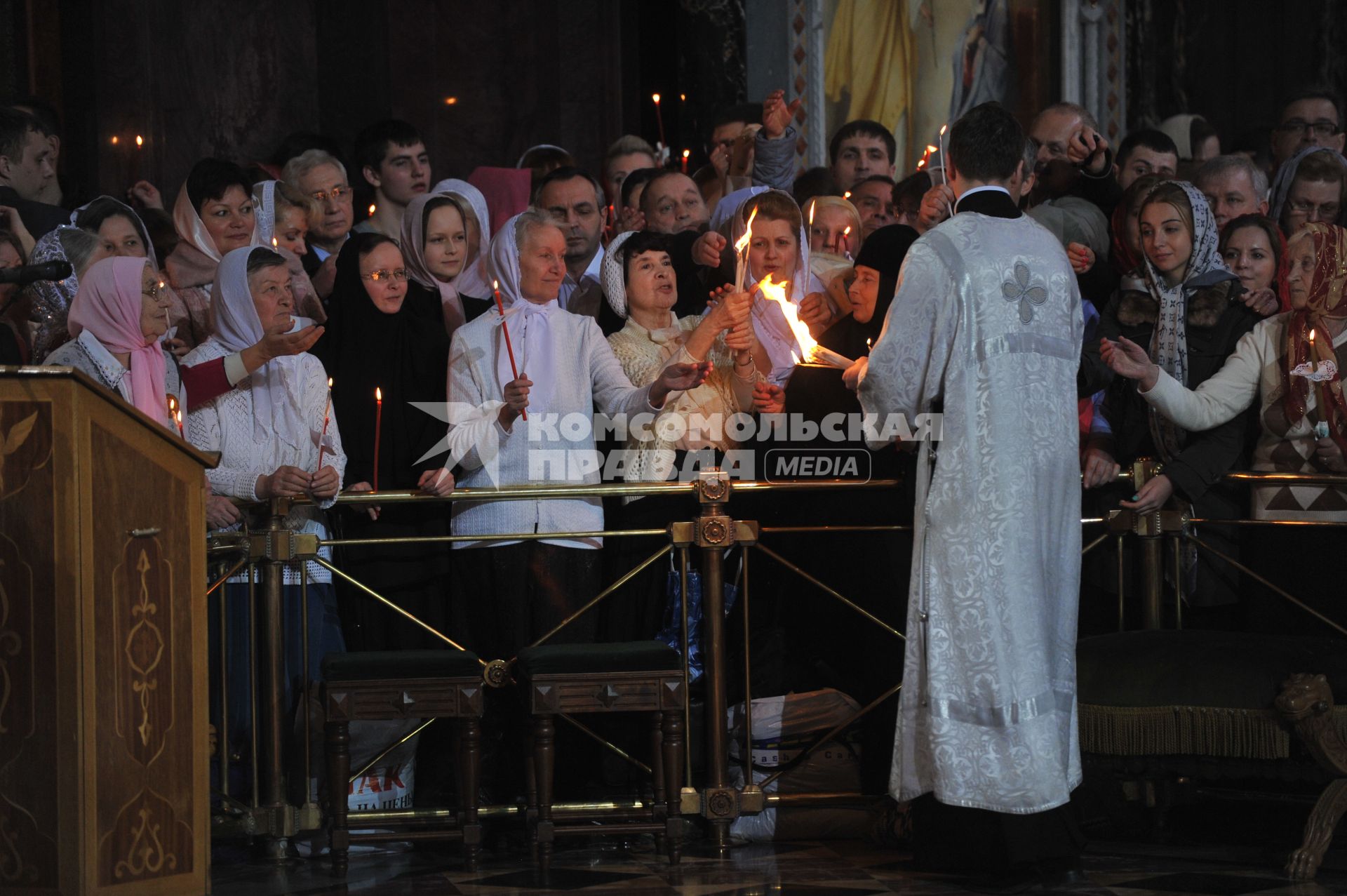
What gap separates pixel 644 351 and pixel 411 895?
2.14 meters

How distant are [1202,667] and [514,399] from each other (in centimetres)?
222

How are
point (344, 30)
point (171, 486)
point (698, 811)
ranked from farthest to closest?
point (344, 30)
point (698, 811)
point (171, 486)

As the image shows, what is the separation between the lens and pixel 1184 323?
5891 mm

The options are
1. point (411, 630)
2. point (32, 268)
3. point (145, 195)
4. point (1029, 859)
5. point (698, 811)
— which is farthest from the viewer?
point (145, 195)

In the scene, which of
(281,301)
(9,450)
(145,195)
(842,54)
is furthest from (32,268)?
(842,54)

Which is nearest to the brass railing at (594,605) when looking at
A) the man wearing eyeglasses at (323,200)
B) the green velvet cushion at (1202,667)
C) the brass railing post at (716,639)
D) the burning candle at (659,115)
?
the brass railing post at (716,639)

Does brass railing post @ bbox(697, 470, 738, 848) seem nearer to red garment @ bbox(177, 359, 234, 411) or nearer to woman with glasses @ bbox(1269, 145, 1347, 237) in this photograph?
red garment @ bbox(177, 359, 234, 411)

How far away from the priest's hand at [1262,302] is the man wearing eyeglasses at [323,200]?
3440mm

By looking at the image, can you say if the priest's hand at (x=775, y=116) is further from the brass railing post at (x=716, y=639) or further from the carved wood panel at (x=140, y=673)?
the carved wood panel at (x=140, y=673)

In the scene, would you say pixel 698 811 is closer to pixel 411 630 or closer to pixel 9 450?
pixel 411 630

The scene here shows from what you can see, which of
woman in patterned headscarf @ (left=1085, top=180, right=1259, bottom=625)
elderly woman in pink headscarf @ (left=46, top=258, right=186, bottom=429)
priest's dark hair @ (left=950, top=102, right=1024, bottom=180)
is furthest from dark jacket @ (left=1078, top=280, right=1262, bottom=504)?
elderly woman in pink headscarf @ (left=46, top=258, right=186, bottom=429)

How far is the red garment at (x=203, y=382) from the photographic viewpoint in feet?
18.6

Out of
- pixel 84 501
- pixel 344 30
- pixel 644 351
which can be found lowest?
pixel 84 501

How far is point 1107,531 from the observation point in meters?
5.75
